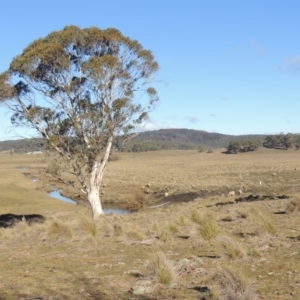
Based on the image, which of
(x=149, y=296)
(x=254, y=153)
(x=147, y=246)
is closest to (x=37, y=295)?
(x=149, y=296)

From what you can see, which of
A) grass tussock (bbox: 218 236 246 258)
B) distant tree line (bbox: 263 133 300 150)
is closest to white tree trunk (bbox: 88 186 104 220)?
grass tussock (bbox: 218 236 246 258)

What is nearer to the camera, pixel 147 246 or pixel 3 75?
pixel 147 246

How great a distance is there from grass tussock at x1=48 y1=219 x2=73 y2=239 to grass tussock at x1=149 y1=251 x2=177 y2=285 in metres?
6.97

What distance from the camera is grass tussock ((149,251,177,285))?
748 centimetres

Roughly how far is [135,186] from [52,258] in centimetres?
4868

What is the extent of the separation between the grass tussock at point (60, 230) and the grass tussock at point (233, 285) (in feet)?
27.5

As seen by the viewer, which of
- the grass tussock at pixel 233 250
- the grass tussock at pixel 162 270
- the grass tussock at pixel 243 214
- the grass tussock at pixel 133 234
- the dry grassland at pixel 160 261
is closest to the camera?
the dry grassland at pixel 160 261

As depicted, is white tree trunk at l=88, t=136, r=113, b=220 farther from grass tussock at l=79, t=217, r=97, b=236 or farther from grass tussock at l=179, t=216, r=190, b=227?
grass tussock at l=179, t=216, r=190, b=227

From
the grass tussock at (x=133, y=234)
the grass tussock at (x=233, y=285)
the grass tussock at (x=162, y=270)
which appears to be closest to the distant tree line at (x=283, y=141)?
the grass tussock at (x=133, y=234)

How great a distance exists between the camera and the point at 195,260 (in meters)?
9.02

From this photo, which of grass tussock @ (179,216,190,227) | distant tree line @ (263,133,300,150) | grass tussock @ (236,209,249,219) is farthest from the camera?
distant tree line @ (263,133,300,150)

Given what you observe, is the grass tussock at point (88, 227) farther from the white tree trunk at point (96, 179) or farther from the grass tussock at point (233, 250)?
the white tree trunk at point (96, 179)

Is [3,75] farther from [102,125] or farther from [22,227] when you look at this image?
[22,227]

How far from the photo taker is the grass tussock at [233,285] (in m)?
6.08
